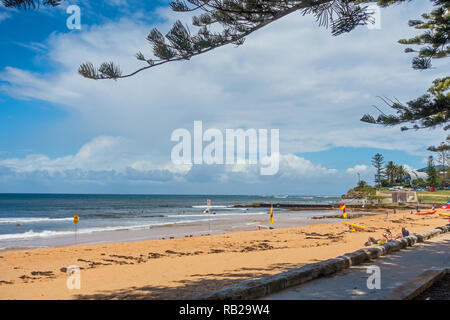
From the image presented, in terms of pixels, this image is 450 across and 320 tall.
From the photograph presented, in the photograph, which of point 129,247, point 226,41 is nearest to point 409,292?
point 226,41

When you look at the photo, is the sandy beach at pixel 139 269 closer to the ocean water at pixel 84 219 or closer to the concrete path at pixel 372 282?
the concrete path at pixel 372 282

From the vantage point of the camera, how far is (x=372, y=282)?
4.68 metres

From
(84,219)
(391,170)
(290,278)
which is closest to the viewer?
(290,278)

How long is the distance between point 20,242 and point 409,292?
51.7ft

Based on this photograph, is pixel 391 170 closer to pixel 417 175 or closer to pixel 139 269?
pixel 417 175

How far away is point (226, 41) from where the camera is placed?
Result: 14.8 ft

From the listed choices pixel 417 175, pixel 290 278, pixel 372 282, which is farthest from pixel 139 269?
pixel 417 175

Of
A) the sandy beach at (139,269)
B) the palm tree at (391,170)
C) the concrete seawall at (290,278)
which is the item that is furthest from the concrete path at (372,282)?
the palm tree at (391,170)

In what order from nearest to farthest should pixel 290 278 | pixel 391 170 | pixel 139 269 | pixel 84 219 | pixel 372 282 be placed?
pixel 290 278
pixel 372 282
pixel 139 269
pixel 84 219
pixel 391 170

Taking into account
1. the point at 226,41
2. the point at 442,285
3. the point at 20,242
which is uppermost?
the point at 226,41

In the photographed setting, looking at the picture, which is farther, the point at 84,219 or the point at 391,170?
the point at 391,170

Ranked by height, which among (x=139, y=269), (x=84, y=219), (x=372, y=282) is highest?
(x=372, y=282)

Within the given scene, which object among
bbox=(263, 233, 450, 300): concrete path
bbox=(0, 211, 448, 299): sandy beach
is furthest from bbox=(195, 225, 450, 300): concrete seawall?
bbox=(0, 211, 448, 299): sandy beach
